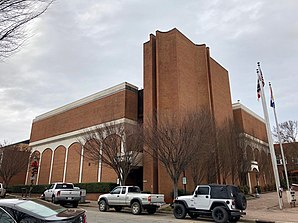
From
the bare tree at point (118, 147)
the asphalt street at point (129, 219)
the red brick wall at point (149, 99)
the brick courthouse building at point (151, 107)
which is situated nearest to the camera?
the asphalt street at point (129, 219)

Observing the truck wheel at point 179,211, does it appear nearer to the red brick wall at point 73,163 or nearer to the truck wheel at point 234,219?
the truck wheel at point 234,219

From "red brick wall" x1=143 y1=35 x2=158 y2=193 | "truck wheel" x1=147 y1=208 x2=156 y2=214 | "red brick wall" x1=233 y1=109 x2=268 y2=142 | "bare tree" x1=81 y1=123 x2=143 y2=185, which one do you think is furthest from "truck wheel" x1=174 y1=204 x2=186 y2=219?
"red brick wall" x1=233 y1=109 x2=268 y2=142

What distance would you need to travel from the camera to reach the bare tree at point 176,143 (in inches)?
816

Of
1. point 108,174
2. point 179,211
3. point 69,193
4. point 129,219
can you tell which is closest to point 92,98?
point 108,174

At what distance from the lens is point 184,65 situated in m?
32.8

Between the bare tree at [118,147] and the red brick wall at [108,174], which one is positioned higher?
the bare tree at [118,147]

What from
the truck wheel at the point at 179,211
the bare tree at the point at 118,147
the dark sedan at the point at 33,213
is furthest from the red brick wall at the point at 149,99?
the dark sedan at the point at 33,213

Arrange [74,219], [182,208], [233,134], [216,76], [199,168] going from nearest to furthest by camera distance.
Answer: [74,219] < [182,208] < [199,168] < [233,134] < [216,76]

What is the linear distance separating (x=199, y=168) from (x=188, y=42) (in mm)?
16933

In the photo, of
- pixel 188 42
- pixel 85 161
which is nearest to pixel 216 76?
pixel 188 42

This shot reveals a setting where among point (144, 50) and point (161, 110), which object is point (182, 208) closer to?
point (161, 110)

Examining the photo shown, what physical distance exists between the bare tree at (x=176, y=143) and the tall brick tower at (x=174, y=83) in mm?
3524

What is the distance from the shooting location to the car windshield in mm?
5989

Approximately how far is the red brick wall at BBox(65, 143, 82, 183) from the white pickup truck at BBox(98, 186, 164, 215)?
58.4ft
